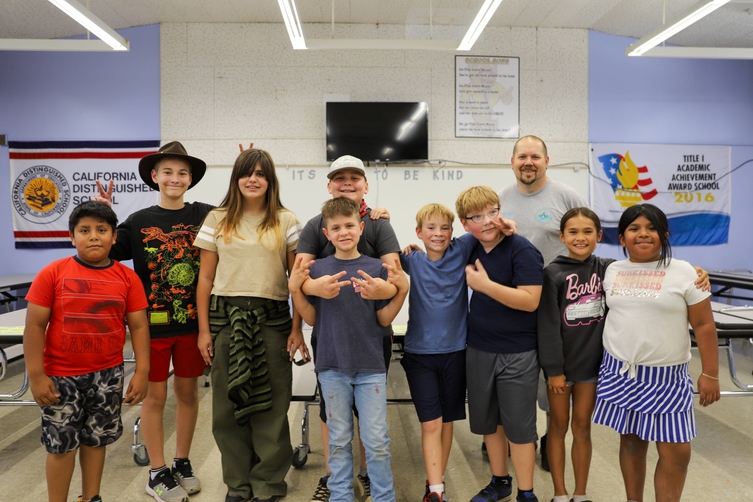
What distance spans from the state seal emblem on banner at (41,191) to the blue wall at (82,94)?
198 millimetres

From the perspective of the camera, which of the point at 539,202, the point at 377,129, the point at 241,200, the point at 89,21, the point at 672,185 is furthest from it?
the point at 672,185

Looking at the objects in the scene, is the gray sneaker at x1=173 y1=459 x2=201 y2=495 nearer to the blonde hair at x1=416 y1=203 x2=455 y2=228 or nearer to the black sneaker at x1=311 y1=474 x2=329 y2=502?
the black sneaker at x1=311 y1=474 x2=329 y2=502

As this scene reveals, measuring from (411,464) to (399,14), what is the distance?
174 inches

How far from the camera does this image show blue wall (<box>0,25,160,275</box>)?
5281 mm

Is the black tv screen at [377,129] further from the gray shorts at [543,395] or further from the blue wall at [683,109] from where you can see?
the gray shorts at [543,395]

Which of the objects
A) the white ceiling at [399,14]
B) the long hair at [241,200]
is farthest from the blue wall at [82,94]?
the long hair at [241,200]

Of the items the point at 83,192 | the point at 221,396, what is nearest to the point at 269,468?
the point at 221,396

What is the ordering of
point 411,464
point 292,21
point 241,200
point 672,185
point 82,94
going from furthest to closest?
point 672,185 < point 82,94 < point 292,21 < point 411,464 < point 241,200

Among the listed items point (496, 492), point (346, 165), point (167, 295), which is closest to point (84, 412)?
point (167, 295)

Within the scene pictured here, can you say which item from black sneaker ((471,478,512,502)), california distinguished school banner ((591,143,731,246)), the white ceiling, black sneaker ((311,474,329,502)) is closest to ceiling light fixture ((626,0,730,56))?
the white ceiling

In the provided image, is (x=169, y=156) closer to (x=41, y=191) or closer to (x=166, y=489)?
(x=166, y=489)

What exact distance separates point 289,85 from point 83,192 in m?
2.57

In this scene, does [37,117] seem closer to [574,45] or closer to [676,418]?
[574,45]

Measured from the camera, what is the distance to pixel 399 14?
5.08 meters
